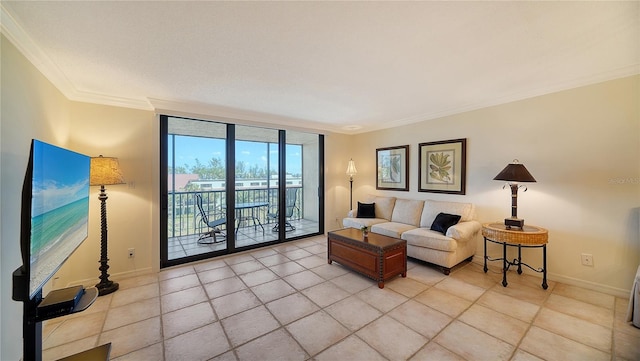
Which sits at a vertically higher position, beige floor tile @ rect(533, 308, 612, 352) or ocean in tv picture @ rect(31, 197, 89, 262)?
ocean in tv picture @ rect(31, 197, 89, 262)

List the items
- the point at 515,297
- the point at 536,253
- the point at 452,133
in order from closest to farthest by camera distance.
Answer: the point at 515,297
the point at 536,253
the point at 452,133

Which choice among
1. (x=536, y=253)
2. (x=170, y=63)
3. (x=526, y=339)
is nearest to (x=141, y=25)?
(x=170, y=63)

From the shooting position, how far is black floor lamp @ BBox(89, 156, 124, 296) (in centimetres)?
269

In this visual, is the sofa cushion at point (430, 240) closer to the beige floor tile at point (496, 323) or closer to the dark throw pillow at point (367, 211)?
the beige floor tile at point (496, 323)

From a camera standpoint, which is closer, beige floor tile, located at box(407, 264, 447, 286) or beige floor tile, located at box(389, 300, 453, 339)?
beige floor tile, located at box(389, 300, 453, 339)

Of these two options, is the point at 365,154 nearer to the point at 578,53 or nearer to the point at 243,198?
the point at 243,198

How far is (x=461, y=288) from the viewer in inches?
112

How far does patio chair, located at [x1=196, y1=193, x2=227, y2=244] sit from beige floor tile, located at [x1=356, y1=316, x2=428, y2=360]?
3.04 meters

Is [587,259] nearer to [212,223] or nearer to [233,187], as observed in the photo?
[233,187]

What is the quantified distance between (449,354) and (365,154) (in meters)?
4.11

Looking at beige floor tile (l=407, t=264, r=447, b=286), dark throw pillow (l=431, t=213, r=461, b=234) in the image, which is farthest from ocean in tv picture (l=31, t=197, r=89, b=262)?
dark throw pillow (l=431, t=213, r=461, b=234)

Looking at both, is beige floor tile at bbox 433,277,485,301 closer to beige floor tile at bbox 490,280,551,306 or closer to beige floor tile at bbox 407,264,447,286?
beige floor tile at bbox 407,264,447,286

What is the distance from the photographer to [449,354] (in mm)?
1810

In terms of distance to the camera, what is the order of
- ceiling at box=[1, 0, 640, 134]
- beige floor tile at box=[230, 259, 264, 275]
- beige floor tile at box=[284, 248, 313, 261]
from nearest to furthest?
ceiling at box=[1, 0, 640, 134], beige floor tile at box=[230, 259, 264, 275], beige floor tile at box=[284, 248, 313, 261]
